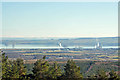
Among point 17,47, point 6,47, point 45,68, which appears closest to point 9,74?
point 45,68

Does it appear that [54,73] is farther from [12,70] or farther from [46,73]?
[12,70]

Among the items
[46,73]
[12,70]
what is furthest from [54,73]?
[12,70]

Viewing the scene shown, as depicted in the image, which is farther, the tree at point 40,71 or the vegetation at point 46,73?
the tree at point 40,71

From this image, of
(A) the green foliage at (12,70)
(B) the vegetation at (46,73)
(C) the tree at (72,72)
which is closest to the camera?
(B) the vegetation at (46,73)

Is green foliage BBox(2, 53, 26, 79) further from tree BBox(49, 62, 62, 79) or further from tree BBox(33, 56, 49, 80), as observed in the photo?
tree BBox(49, 62, 62, 79)

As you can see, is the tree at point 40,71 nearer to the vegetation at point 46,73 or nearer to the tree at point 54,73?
the vegetation at point 46,73

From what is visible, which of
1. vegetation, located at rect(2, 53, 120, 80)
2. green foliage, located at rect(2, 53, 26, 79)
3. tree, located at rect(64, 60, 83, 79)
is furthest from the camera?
green foliage, located at rect(2, 53, 26, 79)

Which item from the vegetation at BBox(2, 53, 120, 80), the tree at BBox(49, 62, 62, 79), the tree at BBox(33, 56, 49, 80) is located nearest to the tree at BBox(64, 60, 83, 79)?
the vegetation at BBox(2, 53, 120, 80)

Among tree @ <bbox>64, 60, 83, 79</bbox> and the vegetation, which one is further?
tree @ <bbox>64, 60, 83, 79</bbox>

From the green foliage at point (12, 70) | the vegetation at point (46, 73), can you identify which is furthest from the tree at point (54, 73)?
the green foliage at point (12, 70)

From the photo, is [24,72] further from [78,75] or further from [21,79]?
[78,75]

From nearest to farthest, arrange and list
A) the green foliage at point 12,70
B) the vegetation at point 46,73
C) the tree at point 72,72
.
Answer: the vegetation at point 46,73 < the tree at point 72,72 < the green foliage at point 12,70
